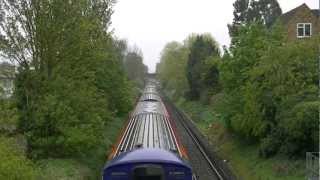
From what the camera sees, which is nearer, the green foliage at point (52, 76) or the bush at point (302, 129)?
the bush at point (302, 129)

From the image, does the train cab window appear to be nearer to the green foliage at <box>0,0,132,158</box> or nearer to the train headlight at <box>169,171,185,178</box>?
the train headlight at <box>169,171,185,178</box>

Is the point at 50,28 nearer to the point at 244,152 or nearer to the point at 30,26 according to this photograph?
the point at 30,26

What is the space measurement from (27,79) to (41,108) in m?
2.53

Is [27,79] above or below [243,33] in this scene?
below

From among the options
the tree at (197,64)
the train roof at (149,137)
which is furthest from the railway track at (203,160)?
the tree at (197,64)

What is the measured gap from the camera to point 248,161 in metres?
33.9

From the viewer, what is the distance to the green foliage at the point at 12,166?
680 inches

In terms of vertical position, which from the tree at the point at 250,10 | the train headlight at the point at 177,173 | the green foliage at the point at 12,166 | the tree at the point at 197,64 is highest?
the tree at the point at 250,10

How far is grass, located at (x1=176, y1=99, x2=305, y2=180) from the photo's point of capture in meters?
28.0

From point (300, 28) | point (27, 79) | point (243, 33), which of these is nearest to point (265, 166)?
point (27, 79)

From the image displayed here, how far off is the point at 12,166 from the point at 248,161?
18895mm

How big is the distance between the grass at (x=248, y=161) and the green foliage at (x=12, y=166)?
42.7ft

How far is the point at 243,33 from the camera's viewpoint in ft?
144

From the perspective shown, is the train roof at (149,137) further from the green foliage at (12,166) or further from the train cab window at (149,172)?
the green foliage at (12,166)
